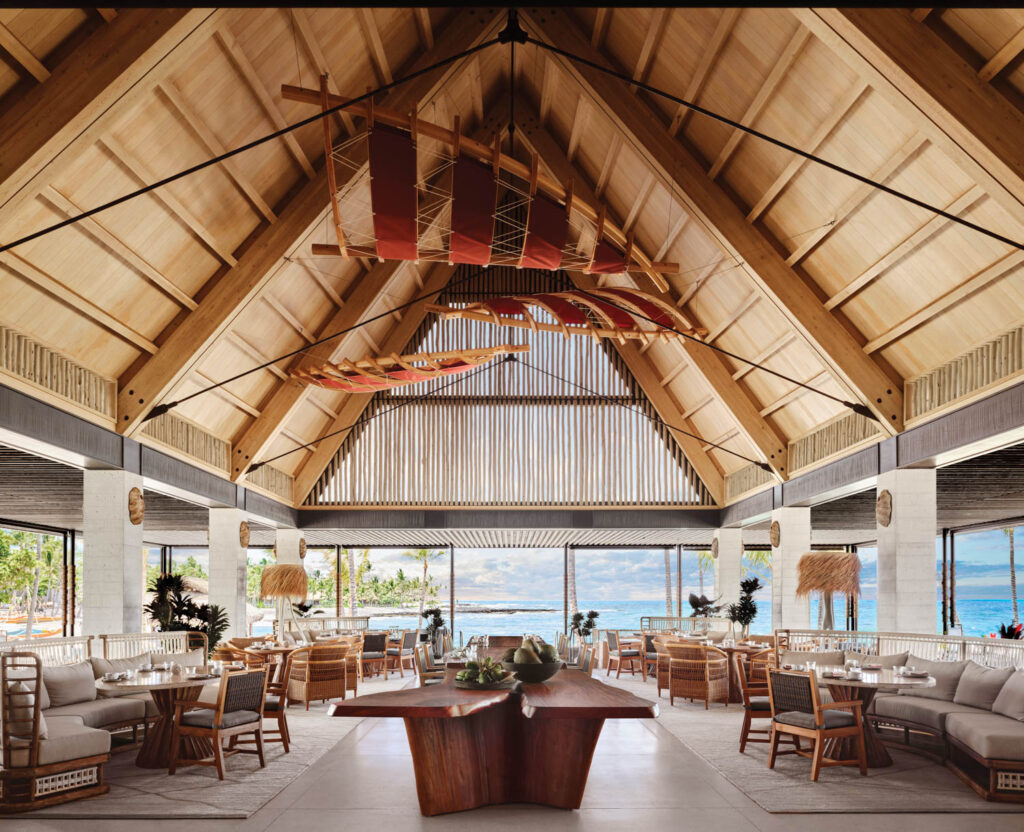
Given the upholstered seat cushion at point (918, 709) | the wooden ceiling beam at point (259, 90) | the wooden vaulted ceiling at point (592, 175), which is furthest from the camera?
the wooden ceiling beam at point (259, 90)

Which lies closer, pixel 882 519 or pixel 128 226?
pixel 128 226

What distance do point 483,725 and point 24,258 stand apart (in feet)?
18.8

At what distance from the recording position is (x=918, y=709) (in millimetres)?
8055

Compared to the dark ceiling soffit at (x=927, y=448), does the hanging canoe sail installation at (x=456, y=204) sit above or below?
above

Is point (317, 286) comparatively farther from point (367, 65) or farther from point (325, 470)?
point (325, 470)

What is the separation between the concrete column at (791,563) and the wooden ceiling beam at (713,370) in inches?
28.1

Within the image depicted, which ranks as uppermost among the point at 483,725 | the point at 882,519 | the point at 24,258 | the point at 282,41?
the point at 282,41

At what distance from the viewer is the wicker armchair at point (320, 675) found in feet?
37.6

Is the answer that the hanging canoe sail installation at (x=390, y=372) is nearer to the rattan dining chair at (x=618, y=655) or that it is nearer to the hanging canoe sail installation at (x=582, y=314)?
the hanging canoe sail installation at (x=582, y=314)

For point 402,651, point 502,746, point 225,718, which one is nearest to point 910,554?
point 502,746

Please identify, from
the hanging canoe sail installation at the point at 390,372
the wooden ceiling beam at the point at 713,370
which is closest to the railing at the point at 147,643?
the hanging canoe sail installation at the point at 390,372

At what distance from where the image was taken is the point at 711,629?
57.1 ft

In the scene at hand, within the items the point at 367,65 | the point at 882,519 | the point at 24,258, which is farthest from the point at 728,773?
the point at 367,65

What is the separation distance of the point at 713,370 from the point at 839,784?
813cm
